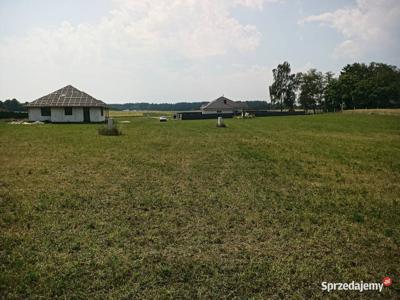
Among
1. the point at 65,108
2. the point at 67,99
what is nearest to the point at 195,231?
the point at 65,108

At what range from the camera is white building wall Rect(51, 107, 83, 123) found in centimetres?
3800

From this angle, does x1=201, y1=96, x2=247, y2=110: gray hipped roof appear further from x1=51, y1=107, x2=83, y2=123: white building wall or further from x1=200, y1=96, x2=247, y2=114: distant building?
x1=51, y1=107, x2=83, y2=123: white building wall

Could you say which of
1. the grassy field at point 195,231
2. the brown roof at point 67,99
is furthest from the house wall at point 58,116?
the grassy field at point 195,231

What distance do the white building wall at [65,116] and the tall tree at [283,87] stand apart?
6130 centimetres

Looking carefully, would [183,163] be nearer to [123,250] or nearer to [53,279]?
[123,250]

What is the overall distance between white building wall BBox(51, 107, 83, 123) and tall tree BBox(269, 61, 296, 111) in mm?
61298

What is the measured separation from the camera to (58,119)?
125 feet

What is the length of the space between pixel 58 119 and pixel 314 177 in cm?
3734

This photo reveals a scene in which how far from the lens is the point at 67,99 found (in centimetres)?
3872

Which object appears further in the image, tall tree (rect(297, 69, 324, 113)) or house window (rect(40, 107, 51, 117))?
tall tree (rect(297, 69, 324, 113))

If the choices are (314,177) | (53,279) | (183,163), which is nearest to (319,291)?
A: (53,279)

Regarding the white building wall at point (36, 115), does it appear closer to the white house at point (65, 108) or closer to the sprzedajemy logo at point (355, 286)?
the white house at point (65, 108)

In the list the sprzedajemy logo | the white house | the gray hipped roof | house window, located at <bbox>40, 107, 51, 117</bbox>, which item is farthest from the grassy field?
the gray hipped roof

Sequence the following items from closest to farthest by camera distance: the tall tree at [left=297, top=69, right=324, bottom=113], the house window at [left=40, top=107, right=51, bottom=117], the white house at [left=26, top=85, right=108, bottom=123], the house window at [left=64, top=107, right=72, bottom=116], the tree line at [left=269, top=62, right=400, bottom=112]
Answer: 1. the white house at [left=26, top=85, right=108, bottom=123]
2. the house window at [left=40, top=107, right=51, bottom=117]
3. the house window at [left=64, top=107, right=72, bottom=116]
4. the tree line at [left=269, top=62, right=400, bottom=112]
5. the tall tree at [left=297, top=69, right=324, bottom=113]
